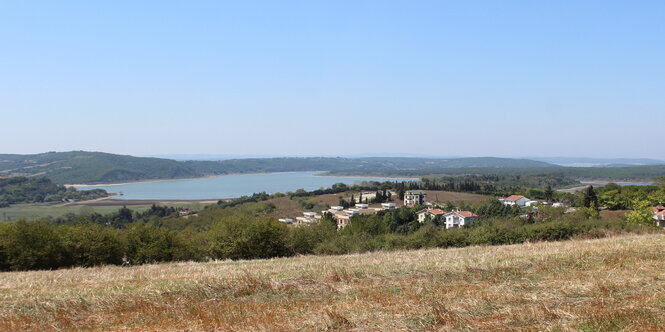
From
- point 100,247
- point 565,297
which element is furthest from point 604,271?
point 100,247

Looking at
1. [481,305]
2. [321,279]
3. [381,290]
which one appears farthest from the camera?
[321,279]

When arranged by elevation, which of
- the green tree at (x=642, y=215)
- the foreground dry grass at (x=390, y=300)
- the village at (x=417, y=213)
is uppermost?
the foreground dry grass at (x=390, y=300)

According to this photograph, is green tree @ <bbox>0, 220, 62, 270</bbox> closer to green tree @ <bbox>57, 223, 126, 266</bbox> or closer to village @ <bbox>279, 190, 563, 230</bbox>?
green tree @ <bbox>57, 223, 126, 266</bbox>

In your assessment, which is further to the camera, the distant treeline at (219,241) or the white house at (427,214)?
the white house at (427,214)

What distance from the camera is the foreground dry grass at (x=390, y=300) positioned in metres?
8.14

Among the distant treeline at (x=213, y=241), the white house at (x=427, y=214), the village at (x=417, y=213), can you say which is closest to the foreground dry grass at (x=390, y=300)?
the distant treeline at (x=213, y=241)

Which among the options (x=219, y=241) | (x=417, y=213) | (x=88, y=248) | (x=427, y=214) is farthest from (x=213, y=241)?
(x=417, y=213)

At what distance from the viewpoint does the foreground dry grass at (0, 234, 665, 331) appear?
320 inches

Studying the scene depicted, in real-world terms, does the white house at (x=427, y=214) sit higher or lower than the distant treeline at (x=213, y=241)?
lower

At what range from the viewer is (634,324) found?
7.28 meters

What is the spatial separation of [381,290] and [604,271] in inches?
236

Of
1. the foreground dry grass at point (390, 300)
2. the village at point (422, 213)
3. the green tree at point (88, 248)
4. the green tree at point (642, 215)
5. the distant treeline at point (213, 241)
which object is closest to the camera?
the foreground dry grass at point (390, 300)

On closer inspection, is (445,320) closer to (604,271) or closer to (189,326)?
(189,326)

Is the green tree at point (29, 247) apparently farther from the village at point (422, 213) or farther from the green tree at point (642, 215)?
the green tree at point (642, 215)
